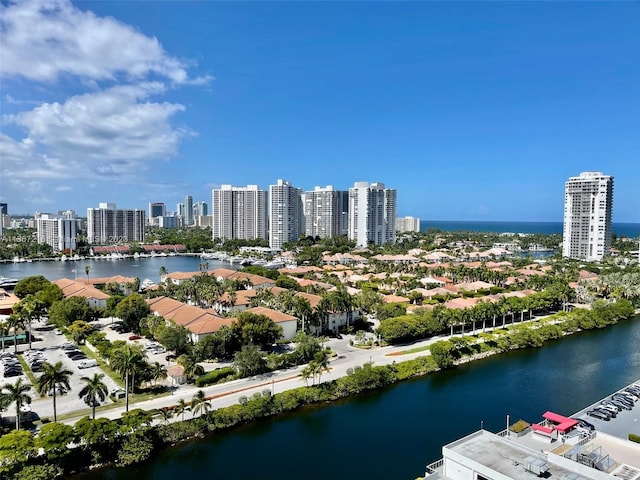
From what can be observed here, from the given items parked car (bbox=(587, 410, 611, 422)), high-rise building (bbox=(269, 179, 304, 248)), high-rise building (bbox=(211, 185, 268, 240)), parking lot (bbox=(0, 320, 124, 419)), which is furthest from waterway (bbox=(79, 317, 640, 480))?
high-rise building (bbox=(211, 185, 268, 240))

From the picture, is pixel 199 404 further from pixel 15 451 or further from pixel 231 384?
pixel 15 451

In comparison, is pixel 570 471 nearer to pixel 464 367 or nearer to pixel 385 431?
pixel 385 431

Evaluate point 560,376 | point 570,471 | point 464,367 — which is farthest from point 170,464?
point 560,376

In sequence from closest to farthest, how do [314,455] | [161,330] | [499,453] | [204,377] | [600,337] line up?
[499,453]
[314,455]
[204,377]
[161,330]
[600,337]

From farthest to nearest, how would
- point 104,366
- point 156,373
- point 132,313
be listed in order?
point 132,313 < point 104,366 < point 156,373

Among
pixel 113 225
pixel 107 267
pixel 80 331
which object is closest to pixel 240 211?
pixel 113 225

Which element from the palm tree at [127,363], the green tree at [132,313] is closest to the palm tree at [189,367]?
the palm tree at [127,363]

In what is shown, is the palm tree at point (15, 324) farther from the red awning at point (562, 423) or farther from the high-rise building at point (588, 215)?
the high-rise building at point (588, 215)
